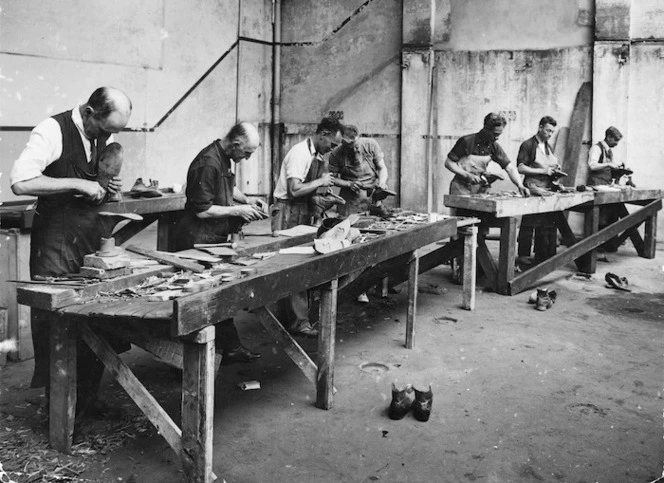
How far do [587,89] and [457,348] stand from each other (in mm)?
6819

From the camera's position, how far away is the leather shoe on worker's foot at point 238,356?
4.75 m

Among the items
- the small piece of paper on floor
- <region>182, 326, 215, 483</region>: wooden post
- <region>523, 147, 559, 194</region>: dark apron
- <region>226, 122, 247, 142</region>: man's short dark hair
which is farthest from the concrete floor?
<region>523, 147, 559, 194</region>: dark apron

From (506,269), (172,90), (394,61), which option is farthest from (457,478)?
(394,61)

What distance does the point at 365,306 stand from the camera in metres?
6.53

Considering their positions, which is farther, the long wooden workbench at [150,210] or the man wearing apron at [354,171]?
the man wearing apron at [354,171]

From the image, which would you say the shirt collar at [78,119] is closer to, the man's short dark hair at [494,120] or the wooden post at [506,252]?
the wooden post at [506,252]

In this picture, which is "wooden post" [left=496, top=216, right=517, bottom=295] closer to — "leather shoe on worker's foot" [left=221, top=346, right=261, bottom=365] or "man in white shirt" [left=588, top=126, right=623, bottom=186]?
"leather shoe on worker's foot" [left=221, top=346, right=261, bottom=365]

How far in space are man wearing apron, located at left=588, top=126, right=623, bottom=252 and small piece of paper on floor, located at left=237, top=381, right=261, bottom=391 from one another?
6.76 metres

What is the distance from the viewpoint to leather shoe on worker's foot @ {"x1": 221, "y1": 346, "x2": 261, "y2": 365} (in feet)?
15.6

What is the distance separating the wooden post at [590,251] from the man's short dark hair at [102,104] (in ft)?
21.0

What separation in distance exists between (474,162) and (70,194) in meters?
5.12

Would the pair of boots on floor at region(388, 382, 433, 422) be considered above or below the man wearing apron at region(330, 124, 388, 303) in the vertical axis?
below

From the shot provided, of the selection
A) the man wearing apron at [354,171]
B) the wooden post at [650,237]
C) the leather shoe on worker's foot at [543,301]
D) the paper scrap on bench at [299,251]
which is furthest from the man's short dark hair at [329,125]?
the wooden post at [650,237]

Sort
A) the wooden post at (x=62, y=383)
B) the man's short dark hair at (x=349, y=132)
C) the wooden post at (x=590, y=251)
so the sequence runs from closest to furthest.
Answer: the wooden post at (x=62, y=383) < the man's short dark hair at (x=349, y=132) < the wooden post at (x=590, y=251)
